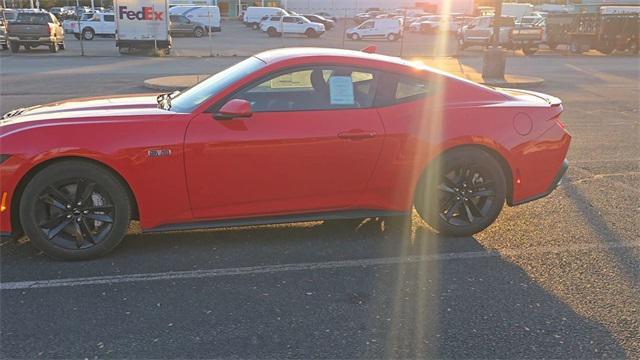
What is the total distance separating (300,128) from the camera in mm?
4156

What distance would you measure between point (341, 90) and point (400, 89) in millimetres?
480

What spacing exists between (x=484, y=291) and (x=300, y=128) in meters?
1.73

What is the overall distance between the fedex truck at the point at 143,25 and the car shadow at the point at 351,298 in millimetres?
22826

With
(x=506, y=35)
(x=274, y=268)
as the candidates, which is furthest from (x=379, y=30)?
(x=274, y=268)

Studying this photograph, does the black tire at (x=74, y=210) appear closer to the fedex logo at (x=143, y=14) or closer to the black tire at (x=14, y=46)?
the fedex logo at (x=143, y=14)

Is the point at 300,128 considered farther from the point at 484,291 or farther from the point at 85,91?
the point at 85,91

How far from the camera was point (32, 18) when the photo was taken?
25750 mm

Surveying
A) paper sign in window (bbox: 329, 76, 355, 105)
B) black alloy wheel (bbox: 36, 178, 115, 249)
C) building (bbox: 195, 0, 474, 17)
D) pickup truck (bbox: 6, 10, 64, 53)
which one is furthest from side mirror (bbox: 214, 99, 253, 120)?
building (bbox: 195, 0, 474, 17)

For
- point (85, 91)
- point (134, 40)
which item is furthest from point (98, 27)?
point (85, 91)

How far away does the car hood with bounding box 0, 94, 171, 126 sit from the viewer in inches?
162

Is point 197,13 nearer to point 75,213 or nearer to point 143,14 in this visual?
point 143,14

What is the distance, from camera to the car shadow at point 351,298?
3.06m

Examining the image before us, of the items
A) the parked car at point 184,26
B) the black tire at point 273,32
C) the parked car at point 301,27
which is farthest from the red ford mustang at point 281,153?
the black tire at point 273,32

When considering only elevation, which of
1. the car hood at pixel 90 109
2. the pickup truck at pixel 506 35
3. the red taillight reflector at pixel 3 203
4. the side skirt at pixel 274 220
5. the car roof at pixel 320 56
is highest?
the pickup truck at pixel 506 35
